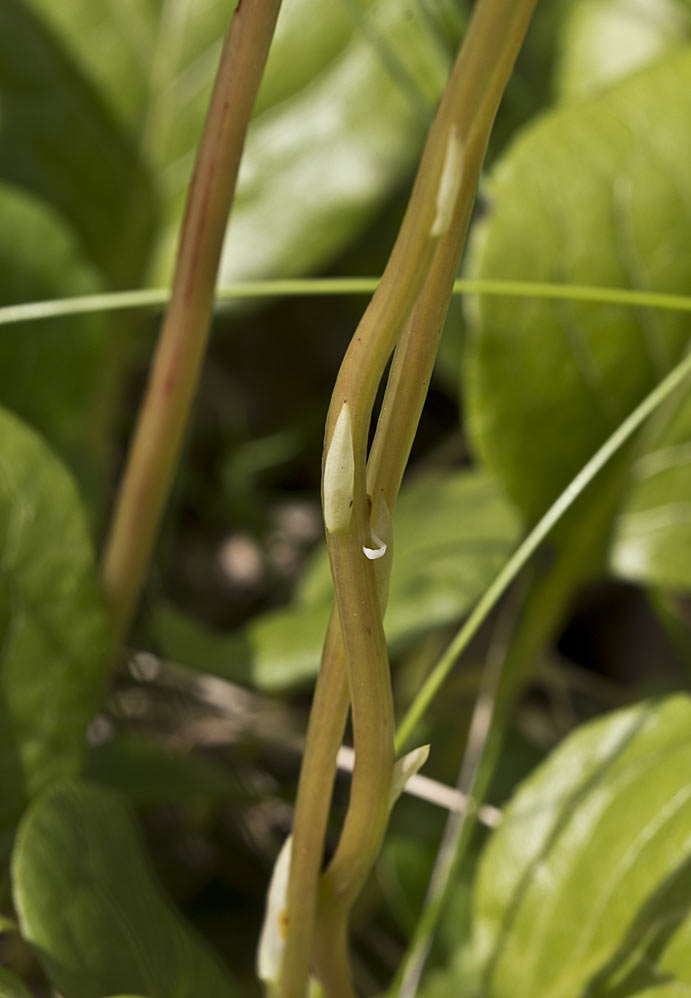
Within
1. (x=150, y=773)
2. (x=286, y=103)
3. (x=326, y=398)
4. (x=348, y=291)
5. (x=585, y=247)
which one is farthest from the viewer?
(x=326, y=398)

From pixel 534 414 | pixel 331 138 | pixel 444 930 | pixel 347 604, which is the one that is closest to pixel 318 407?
pixel 331 138

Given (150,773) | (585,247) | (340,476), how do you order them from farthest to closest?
1. (150,773)
2. (585,247)
3. (340,476)

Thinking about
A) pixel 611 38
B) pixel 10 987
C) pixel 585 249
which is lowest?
pixel 10 987

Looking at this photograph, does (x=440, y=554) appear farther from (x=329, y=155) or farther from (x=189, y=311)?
(x=329, y=155)

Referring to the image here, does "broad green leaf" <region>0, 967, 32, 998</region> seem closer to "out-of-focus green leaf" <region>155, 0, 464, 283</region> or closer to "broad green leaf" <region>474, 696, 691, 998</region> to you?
"broad green leaf" <region>474, 696, 691, 998</region>

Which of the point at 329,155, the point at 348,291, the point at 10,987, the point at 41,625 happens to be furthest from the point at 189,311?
the point at 329,155

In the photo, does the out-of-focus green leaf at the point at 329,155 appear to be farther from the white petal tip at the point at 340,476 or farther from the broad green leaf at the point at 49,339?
the white petal tip at the point at 340,476

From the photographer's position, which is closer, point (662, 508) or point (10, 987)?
point (10, 987)
